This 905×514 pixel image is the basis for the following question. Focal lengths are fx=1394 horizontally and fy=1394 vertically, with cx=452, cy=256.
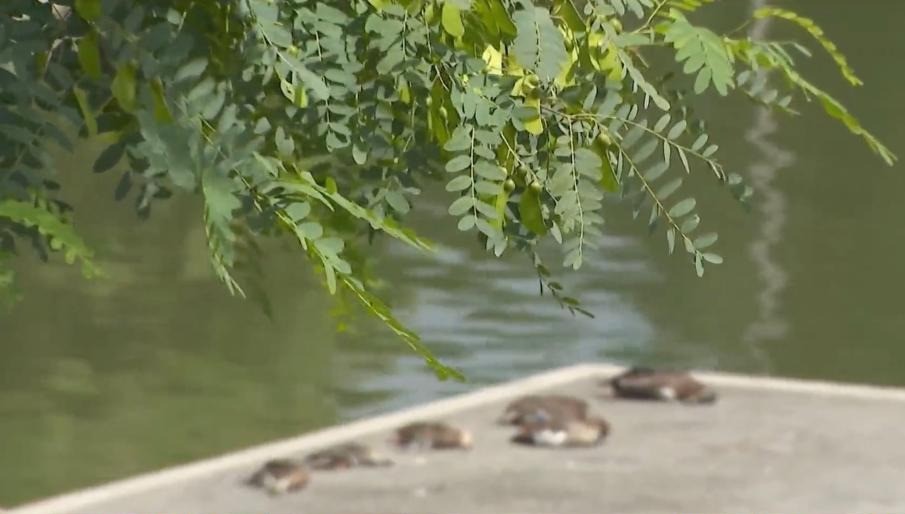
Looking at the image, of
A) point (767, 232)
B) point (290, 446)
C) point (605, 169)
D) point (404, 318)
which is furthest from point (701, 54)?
point (767, 232)

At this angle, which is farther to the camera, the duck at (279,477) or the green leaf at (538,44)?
the duck at (279,477)

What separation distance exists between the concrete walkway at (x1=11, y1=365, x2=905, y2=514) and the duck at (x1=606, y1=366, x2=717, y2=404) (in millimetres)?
66

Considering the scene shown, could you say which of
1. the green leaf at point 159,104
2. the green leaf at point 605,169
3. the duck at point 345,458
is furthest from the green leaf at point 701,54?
the duck at point 345,458

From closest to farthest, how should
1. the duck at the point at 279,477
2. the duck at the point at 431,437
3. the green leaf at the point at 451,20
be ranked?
1. the green leaf at the point at 451,20
2. the duck at the point at 279,477
3. the duck at the point at 431,437

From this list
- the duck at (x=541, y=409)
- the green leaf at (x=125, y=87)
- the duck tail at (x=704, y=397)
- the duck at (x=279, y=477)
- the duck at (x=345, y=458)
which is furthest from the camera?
the duck tail at (x=704, y=397)

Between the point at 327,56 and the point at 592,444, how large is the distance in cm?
344

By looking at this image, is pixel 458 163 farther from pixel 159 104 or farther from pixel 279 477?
pixel 279 477

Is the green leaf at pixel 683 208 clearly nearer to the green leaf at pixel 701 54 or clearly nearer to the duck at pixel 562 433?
the green leaf at pixel 701 54

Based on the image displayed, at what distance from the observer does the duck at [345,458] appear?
4.32 m

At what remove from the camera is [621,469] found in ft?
14.3

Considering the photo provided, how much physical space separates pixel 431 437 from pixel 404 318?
234 cm

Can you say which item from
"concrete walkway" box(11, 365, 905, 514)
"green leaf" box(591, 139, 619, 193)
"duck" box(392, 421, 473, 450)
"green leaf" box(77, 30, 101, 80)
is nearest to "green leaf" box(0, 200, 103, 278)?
"green leaf" box(77, 30, 101, 80)

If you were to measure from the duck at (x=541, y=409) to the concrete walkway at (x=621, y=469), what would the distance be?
7 centimetres

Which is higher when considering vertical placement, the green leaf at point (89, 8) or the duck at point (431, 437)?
the green leaf at point (89, 8)
